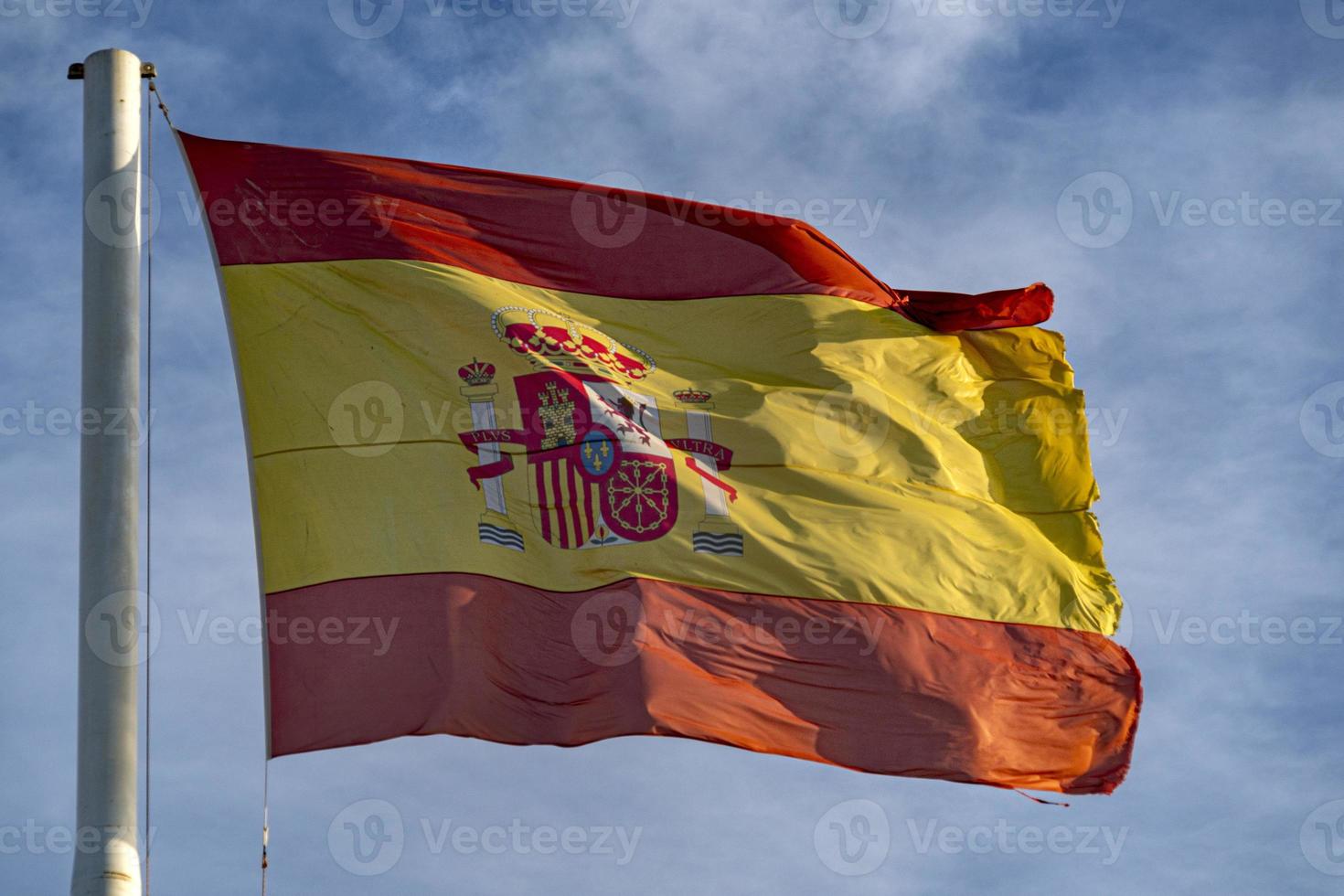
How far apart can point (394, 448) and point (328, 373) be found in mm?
762

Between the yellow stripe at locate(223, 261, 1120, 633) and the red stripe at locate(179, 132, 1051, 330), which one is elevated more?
the red stripe at locate(179, 132, 1051, 330)

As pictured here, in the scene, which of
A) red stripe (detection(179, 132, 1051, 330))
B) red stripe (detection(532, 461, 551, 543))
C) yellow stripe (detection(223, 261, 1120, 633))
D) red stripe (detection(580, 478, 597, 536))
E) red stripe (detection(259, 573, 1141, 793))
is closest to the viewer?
red stripe (detection(259, 573, 1141, 793))

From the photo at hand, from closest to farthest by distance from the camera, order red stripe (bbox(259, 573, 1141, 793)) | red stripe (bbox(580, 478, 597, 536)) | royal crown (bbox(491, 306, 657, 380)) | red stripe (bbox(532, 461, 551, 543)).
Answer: red stripe (bbox(259, 573, 1141, 793))
red stripe (bbox(532, 461, 551, 543))
red stripe (bbox(580, 478, 597, 536))
royal crown (bbox(491, 306, 657, 380))

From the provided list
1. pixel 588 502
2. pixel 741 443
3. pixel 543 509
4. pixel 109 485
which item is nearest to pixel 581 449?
pixel 588 502

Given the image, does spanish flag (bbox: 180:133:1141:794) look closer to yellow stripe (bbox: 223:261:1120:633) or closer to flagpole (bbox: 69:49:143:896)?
yellow stripe (bbox: 223:261:1120:633)

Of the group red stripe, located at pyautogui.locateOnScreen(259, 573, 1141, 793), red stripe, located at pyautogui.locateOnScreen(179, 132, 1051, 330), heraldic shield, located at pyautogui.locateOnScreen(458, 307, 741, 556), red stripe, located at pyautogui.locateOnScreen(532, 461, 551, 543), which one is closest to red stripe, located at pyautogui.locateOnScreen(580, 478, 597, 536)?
heraldic shield, located at pyautogui.locateOnScreen(458, 307, 741, 556)

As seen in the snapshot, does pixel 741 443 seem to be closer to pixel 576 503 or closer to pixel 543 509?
pixel 576 503

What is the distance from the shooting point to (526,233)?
50.9 feet

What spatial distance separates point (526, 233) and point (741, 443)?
242cm

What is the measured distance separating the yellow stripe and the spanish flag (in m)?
0.02

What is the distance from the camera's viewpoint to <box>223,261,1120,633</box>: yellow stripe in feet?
45.3

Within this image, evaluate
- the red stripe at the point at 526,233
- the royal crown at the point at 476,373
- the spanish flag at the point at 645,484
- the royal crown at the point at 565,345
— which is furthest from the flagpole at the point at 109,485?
the royal crown at the point at 565,345

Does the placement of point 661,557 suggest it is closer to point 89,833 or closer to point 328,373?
point 328,373

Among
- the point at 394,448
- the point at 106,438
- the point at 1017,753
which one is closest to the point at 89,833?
the point at 106,438
